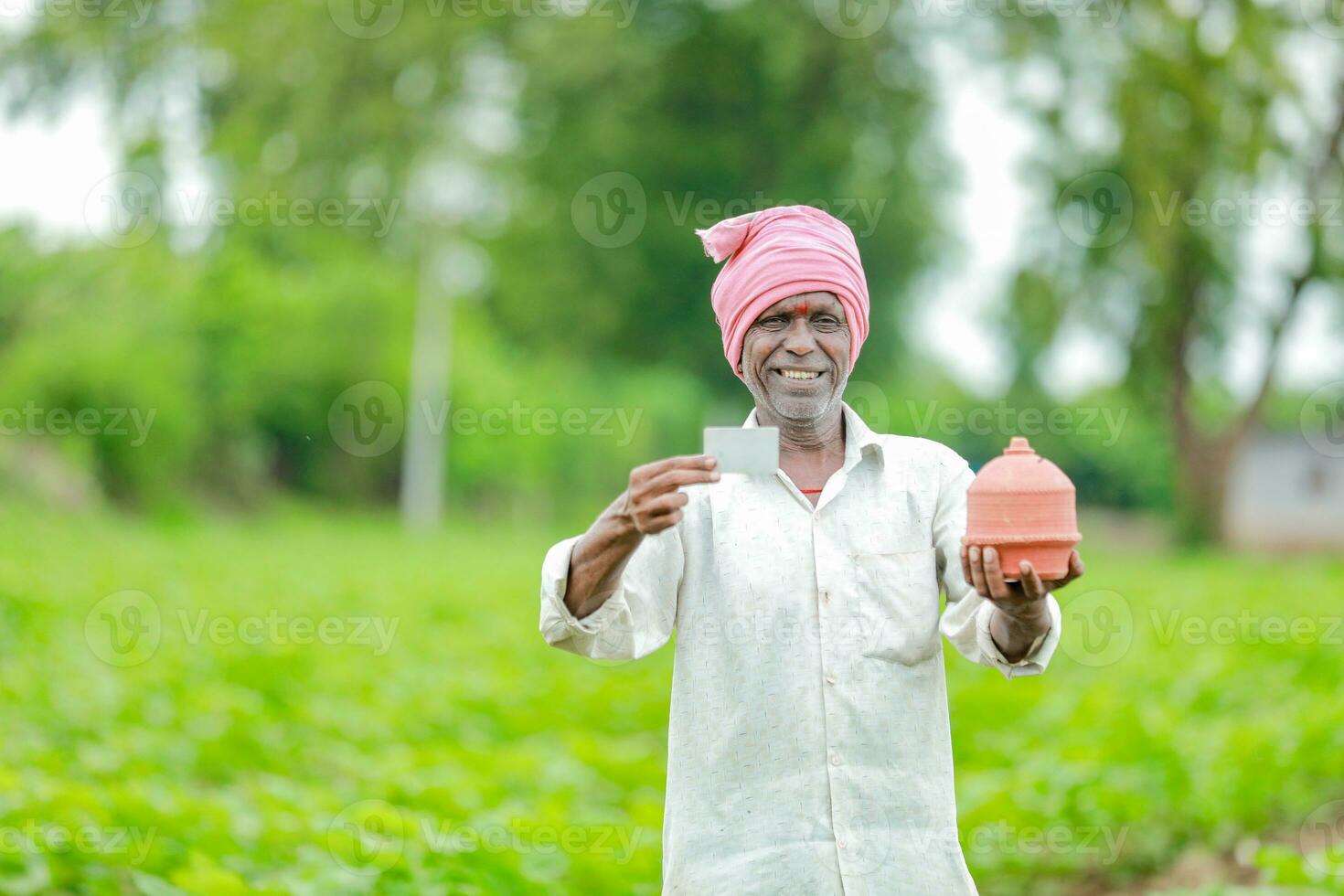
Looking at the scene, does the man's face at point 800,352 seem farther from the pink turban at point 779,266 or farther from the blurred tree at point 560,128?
the blurred tree at point 560,128

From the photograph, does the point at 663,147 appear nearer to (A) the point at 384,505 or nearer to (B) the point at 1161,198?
(B) the point at 1161,198

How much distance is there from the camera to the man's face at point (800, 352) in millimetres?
2607

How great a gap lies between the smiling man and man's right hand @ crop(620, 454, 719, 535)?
0.22 m

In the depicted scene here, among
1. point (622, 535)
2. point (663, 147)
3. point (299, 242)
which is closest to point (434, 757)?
point (622, 535)

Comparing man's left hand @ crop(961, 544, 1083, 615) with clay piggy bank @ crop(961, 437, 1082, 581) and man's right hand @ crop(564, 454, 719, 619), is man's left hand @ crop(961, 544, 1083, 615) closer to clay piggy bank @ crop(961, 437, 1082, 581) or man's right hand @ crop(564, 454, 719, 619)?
clay piggy bank @ crop(961, 437, 1082, 581)

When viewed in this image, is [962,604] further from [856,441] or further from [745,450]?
[745,450]

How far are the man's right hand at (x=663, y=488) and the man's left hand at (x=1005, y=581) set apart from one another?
0.44 metres

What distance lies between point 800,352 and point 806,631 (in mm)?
494

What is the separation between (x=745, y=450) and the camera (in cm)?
240

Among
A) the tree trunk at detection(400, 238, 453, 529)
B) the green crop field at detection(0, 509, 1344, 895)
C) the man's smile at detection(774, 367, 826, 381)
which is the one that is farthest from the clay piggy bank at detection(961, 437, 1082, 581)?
the tree trunk at detection(400, 238, 453, 529)

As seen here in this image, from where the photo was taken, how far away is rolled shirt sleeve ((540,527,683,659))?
8.00 feet

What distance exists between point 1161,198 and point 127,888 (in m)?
13.5

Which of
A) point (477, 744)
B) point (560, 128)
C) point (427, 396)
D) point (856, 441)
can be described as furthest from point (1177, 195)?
point (427, 396)

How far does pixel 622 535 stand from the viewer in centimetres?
234
